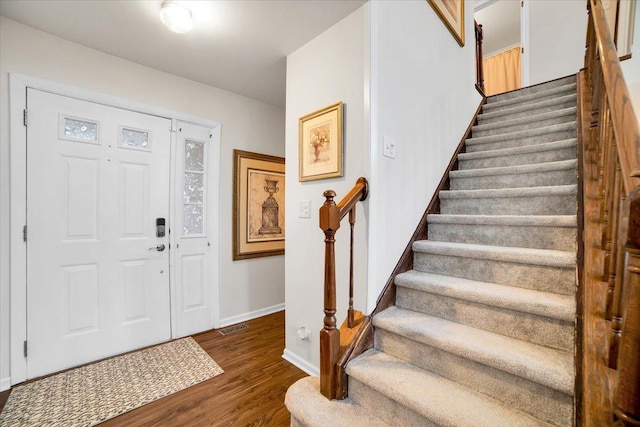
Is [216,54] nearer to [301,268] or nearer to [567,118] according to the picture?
[301,268]

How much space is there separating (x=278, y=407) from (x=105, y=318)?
164 centimetres

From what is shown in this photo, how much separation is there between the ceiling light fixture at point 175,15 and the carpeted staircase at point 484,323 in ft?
7.06

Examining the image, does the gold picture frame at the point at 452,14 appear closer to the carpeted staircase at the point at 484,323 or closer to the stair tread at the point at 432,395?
the carpeted staircase at the point at 484,323

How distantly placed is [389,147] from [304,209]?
762mm

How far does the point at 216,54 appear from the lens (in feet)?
7.45

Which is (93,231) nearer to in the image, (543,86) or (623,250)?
(623,250)

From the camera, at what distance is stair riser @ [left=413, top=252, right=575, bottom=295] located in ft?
4.33

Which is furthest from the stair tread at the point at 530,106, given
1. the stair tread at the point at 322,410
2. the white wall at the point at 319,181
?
the stair tread at the point at 322,410

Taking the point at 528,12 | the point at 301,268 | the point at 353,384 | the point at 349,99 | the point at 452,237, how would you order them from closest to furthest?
the point at 353,384
the point at 349,99
the point at 452,237
the point at 301,268
the point at 528,12

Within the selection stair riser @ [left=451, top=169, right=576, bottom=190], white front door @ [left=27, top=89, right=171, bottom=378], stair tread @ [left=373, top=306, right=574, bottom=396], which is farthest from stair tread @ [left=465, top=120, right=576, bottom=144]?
white front door @ [left=27, top=89, right=171, bottom=378]

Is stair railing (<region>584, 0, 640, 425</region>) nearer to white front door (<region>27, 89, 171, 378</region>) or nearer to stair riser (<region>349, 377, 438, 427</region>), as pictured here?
stair riser (<region>349, 377, 438, 427</region>)

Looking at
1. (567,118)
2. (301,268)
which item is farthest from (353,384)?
(567,118)

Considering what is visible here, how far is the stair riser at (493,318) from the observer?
1.16 metres

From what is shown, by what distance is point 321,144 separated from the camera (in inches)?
74.6
